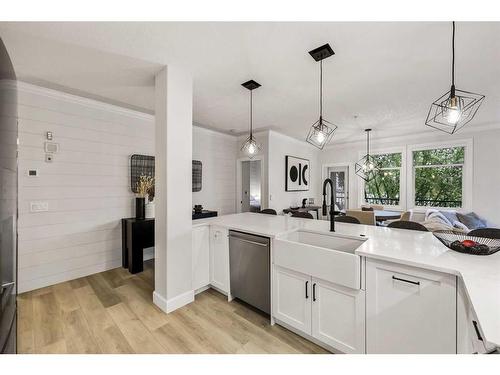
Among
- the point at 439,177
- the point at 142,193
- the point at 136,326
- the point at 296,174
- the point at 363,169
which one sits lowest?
the point at 136,326

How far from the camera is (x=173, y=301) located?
219cm

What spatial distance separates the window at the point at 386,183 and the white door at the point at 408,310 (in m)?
5.03

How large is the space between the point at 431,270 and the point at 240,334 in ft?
4.93

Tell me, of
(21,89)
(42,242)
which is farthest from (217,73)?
(42,242)

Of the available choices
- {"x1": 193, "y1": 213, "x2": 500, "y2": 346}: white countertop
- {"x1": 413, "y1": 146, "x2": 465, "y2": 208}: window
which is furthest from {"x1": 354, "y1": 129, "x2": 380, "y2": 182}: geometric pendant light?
{"x1": 193, "y1": 213, "x2": 500, "y2": 346}: white countertop

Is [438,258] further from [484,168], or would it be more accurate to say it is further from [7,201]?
[484,168]

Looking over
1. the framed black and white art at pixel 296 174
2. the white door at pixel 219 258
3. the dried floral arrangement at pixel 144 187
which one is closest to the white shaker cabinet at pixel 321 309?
the white door at pixel 219 258

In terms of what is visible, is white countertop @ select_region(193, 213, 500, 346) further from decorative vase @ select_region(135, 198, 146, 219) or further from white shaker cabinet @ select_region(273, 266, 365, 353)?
decorative vase @ select_region(135, 198, 146, 219)

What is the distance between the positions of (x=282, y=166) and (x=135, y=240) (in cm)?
348

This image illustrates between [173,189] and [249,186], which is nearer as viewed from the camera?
[173,189]

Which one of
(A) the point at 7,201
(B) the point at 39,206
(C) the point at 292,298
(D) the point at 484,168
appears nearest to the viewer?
(A) the point at 7,201

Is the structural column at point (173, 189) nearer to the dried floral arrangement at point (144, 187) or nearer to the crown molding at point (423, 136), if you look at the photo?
the dried floral arrangement at point (144, 187)

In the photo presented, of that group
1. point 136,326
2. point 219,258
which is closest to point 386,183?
point 219,258

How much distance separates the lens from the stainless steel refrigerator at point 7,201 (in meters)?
0.84
